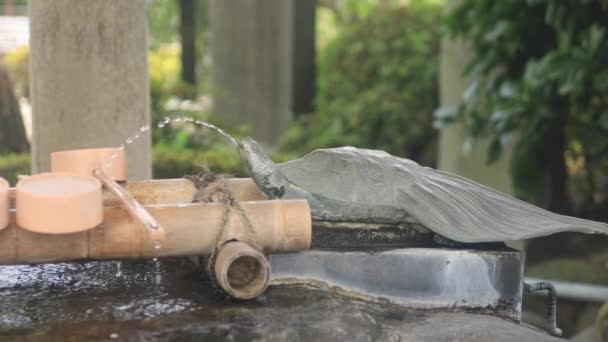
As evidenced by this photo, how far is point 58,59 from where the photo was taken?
3344mm

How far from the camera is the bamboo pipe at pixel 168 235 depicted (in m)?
1.82

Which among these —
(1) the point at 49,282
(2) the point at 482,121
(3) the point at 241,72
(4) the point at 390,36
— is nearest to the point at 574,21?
(2) the point at 482,121

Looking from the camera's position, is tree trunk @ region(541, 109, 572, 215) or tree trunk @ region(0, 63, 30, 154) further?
tree trunk @ region(0, 63, 30, 154)

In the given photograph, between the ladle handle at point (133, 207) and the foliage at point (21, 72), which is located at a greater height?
the foliage at point (21, 72)

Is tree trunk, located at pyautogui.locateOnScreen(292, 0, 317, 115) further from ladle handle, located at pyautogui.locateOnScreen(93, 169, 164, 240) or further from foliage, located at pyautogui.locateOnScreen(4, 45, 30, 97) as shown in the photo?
ladle handle, located at pyautogui.locateOnScreen(93, 169, 164, 240)

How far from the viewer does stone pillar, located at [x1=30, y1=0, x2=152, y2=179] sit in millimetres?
3336

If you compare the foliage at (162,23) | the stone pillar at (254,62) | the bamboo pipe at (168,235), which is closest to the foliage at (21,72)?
the stone pillar at (254,62)

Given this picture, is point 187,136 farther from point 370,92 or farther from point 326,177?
point 326,177

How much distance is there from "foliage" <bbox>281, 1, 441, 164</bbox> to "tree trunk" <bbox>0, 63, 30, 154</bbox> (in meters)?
3.51

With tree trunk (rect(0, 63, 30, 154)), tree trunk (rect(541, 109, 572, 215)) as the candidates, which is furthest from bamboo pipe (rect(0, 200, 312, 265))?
tree trunk (rect(0, 63, 30, 154))

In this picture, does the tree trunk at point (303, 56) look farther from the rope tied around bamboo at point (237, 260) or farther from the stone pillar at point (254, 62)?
the rope tied around bamboo at point (237, 260)

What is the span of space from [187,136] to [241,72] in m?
2.86

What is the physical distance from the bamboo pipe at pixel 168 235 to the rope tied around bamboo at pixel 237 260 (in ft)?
0.04

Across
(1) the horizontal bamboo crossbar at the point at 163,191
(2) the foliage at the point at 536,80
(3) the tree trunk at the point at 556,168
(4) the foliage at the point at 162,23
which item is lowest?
(3) the tree trunk at the point at 556,168
